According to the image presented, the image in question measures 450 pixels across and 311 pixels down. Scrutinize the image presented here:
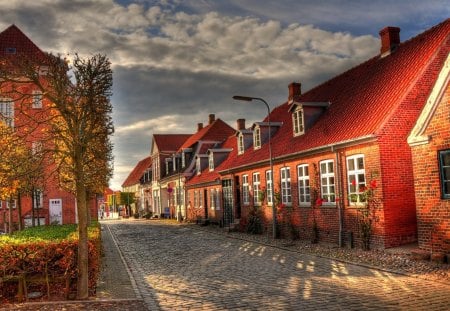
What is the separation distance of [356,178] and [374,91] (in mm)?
3992

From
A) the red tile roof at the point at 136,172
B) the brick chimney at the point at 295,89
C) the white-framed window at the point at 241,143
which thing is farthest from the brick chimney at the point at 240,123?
the red tile roof at the point at 136,172

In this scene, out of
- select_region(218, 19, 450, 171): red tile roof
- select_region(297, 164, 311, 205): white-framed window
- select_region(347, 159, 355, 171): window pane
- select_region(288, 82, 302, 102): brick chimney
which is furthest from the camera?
select_region(288, 82, 302, 102): brick chimney

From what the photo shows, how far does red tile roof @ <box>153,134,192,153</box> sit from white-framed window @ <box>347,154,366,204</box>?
42.0m

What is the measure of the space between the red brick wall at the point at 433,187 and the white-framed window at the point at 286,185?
886 centimetres

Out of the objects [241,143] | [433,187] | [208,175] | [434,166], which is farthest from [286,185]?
[208,175]

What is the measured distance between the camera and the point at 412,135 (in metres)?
13.5

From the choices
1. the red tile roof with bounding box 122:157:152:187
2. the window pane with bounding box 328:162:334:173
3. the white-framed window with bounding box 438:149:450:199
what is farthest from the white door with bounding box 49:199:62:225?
the red tile roof with bounding box 122:157:152:187

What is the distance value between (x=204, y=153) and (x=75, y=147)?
116 ft

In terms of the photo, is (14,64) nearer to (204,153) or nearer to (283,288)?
(283,288)

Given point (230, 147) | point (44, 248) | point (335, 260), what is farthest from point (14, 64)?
point (230, 147)

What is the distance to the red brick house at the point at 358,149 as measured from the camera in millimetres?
15305

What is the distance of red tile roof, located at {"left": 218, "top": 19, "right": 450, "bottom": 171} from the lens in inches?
620

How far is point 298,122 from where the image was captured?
2241cm

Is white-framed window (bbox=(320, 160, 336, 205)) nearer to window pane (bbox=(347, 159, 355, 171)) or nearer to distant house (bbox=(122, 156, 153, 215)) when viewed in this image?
window pane (bbox=(347, 159, 355, 171))
